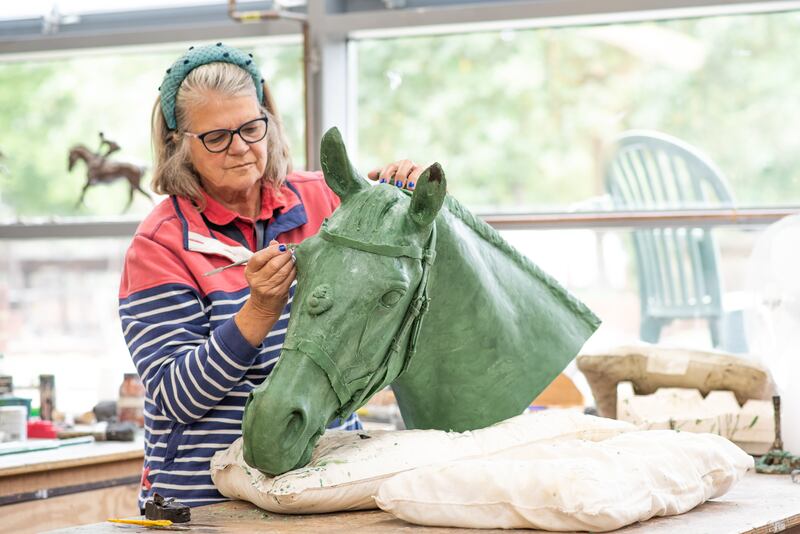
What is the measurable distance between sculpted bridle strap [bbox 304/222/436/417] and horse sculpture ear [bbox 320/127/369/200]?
0.07 metres

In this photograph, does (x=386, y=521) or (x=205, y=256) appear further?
(x=205, y=256)

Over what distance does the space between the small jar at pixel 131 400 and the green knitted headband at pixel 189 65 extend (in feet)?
5.24

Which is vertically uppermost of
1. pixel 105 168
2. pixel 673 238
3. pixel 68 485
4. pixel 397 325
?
pixel 105 168

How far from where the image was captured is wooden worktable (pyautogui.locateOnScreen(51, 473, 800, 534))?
145 centimetres

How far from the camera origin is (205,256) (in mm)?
1854

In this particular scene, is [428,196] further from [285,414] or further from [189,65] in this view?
[189,65]

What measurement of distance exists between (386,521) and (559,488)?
0.85 ft

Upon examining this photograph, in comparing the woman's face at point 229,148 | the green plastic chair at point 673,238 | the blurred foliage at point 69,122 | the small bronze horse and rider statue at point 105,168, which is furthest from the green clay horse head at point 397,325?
the small bronze horse and rider statue at point 105,168

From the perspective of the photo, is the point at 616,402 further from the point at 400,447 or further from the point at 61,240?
the point at 61,240

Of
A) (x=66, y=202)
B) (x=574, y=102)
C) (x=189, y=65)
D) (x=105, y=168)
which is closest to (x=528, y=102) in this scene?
(x=574, y=102)

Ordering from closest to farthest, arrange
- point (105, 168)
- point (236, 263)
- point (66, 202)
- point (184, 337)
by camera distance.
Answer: point (236, 263), point (184, 337), point (105, 168), point (66, 202)

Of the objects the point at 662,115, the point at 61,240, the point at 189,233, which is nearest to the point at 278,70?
the point at 61,240

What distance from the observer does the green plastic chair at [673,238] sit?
3.36m

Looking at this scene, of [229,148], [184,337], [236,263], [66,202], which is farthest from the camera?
[66,202]
